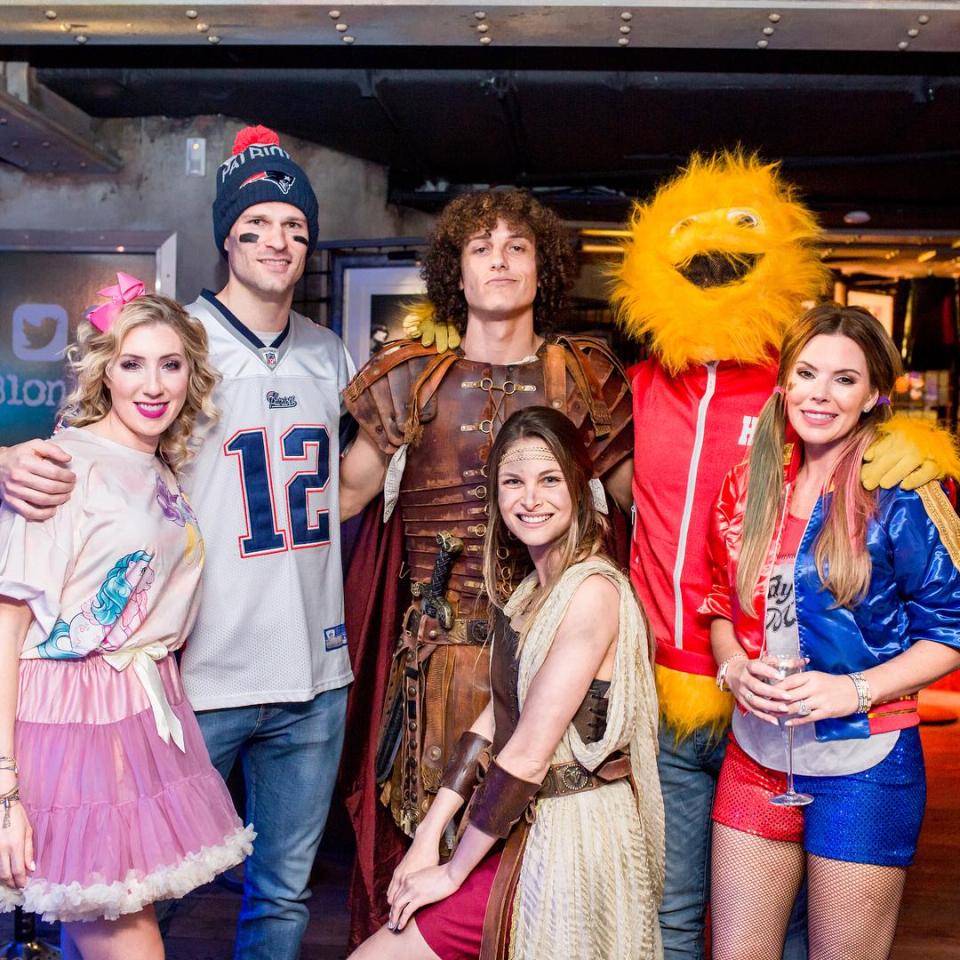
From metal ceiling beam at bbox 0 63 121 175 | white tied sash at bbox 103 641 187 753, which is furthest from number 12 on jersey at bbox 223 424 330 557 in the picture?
metal ceiling beam at bbox 0 63 121 175

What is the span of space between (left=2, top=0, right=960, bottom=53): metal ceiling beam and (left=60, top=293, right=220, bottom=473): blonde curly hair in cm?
118

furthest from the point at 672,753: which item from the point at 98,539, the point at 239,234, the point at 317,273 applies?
the point at 317,273

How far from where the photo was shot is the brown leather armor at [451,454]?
8.11 feet

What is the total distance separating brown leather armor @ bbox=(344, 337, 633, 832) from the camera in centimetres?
247

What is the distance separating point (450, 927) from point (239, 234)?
5.17 feet

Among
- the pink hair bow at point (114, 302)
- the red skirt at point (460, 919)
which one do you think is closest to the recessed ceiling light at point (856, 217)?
the pink hair bow at point (114, 302)

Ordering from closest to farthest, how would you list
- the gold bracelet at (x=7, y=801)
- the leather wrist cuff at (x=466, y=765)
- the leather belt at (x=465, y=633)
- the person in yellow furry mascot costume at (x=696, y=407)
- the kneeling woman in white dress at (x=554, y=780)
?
1. the gold bracelet at (x=7, y=801)
2. the kneeling woman in white dress at (x=554, y=780)
3. the leather wrist cuff at (x=466, y=765)
4. the person in yellow furry mascot costume at (x=696, y=407)
5. the leather belt at (x=465, y=633)

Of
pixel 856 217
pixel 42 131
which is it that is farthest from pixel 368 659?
pixel 856 217

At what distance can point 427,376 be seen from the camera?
258cm

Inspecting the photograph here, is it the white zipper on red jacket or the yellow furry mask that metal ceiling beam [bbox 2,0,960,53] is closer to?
the yellow furry mask

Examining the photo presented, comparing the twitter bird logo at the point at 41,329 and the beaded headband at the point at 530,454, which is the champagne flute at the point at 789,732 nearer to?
the beaded headband at the point at 530,454

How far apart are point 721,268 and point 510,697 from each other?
1068 mm

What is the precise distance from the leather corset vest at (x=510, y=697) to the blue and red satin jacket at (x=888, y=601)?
392 millimetres

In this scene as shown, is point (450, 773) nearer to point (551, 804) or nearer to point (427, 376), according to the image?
point (551, 804)
